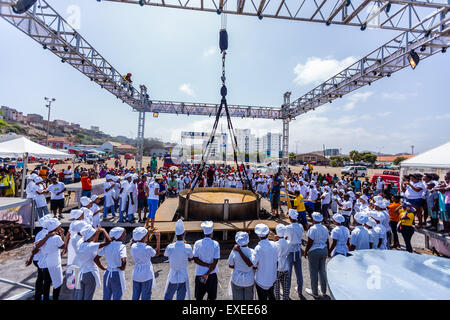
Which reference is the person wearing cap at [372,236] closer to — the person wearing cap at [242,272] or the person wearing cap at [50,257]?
the person wearing cap at [242,272]

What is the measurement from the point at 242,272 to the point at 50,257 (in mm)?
3579

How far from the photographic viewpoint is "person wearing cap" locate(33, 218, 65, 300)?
3881 millimetres

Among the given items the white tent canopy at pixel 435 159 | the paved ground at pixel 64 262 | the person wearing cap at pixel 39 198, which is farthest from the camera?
the person wearing cap at pixel 39 198

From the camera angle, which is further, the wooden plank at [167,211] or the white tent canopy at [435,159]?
the wooden plank at [167,211]

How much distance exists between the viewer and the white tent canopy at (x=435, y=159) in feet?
21.8

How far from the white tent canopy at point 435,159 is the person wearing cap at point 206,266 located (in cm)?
754

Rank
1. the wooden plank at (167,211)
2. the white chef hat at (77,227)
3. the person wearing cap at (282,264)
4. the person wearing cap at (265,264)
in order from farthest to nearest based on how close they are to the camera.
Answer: the wooden plank at (167,211) < the white chef hat at (77,227) < the person wearing cap at (282,264) < the person wearing cap at (265,264)

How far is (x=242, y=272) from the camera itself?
3.70 meters

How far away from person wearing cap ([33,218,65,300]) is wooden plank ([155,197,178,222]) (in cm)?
390

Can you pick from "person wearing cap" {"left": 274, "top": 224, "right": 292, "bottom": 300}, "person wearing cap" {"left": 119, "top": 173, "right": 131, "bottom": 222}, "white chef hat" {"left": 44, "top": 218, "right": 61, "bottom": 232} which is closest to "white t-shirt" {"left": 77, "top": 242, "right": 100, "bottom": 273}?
"white chef hat" {"left": 44, "top": 218, "right": 61, "bottom": 232}

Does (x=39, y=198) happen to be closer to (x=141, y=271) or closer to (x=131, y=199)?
(x=131, y=199)

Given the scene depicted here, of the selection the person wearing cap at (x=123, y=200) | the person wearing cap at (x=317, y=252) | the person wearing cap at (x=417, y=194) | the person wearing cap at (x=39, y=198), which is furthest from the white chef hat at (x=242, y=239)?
the person wearing cap at (x=39, y=198)
